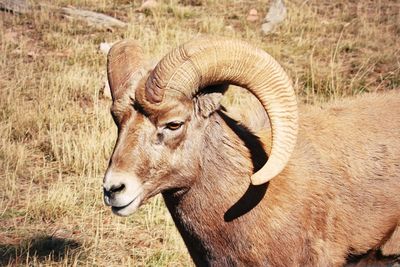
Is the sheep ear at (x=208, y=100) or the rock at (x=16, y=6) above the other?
the sheep ear at (x=208, y=100)

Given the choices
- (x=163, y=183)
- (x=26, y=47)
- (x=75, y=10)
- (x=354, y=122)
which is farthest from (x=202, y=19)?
(x=163, y=183)

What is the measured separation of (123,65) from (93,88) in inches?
253

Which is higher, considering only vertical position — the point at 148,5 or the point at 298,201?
the point at 298,201

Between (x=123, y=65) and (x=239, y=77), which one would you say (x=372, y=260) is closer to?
(x=239, y=77)

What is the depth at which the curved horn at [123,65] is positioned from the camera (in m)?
5.38

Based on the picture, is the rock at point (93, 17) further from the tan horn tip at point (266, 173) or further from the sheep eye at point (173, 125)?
the tan horn tip at point (266, 173)

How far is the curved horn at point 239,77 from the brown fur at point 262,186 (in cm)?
19

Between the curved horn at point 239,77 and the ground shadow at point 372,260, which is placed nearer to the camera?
the curved horn at point 239,77

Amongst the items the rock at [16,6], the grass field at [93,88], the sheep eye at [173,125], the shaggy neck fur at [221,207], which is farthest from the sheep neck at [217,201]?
the rock at [16,6]

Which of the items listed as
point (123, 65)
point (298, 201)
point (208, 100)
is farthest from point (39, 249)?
point (298, 201)

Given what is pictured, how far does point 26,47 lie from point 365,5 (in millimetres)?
7710

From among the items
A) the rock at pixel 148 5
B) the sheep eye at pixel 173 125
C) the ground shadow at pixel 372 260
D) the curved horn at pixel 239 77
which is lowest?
the rock at pixel 148 5

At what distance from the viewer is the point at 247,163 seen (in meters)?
5.58

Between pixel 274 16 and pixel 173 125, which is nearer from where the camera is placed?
pixel 173 125
